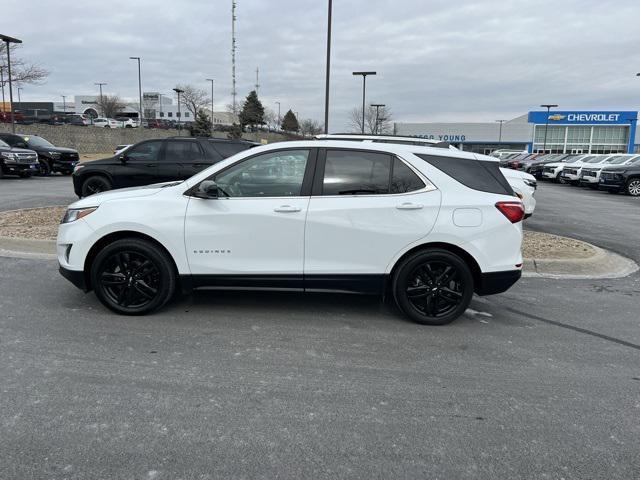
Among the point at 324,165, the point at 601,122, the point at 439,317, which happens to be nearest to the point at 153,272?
the point at 324,165

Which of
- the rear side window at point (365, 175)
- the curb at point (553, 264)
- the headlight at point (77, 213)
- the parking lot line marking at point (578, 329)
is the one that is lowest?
the parking lot line marking at point (578, 329)

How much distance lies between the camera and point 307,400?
3430 millimetres

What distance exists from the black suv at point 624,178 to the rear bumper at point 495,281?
19762 mm

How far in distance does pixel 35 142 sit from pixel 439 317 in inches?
906

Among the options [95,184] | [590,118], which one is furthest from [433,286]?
[590,118]

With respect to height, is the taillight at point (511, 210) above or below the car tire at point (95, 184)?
above

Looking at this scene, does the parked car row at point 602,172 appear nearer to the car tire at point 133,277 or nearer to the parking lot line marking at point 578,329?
the parking lot line marking at point 578,329

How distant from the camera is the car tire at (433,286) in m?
4.75

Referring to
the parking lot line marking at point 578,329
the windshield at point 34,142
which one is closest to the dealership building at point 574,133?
the windshield at point 34,142

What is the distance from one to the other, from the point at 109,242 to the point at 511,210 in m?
3.83

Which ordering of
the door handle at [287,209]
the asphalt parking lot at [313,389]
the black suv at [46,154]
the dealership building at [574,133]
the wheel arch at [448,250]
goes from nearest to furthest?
1. the asphalt parking lot at [313,389]
2. the door handle at [287,209]
3. the wheel arch at [448,250]
4. the black suv at [46,154]
5. the dealership building at [574,133]

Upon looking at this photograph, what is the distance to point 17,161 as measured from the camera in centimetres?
1956

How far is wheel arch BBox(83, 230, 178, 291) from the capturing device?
4828 mm

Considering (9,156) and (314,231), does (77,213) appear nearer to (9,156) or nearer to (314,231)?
(314,231)
